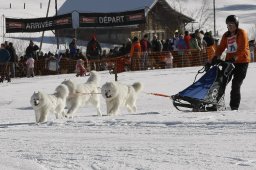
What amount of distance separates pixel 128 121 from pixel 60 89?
2.24 metres

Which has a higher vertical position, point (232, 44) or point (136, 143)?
point (232, 44)

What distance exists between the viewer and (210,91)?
29.3 feet

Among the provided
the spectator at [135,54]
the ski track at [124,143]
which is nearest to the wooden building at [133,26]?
the spectator at [135,54]

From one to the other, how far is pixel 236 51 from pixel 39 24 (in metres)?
19.8

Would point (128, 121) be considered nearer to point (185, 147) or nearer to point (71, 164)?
point (185, 147)

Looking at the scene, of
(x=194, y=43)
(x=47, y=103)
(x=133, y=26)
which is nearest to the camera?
(x=47, y=103)

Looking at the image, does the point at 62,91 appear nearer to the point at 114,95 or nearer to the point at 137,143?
the point at 114,95

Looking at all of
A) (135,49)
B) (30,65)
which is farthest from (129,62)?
(30,65)

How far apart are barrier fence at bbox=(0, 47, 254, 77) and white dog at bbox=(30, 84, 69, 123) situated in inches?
404

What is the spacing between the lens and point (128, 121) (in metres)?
7.58

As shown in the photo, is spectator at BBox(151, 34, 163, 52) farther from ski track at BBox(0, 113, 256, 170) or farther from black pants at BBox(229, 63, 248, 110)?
ski track at BBox(0, 113, 256, 170)

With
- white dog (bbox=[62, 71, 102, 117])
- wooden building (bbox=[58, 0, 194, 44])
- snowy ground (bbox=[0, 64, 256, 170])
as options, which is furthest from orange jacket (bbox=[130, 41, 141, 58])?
wooden building (bbox=[58, 0, 194, 44])

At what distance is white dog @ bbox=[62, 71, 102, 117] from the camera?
386 inches

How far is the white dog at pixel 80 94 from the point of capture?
9798mm
